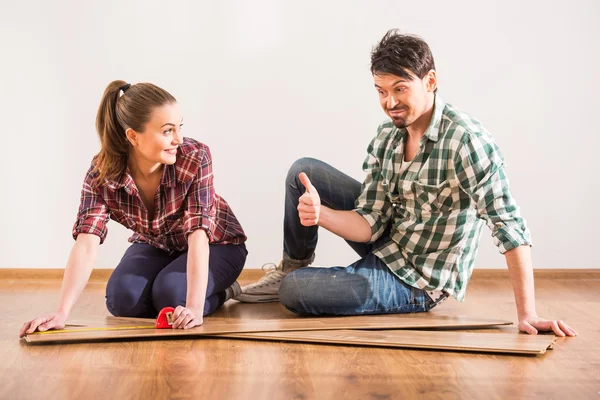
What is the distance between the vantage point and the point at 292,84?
3.53 metres

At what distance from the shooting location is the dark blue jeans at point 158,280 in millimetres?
2727

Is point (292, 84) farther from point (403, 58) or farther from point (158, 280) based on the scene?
point (158, 280)

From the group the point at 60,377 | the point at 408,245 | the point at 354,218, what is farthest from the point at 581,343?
the point at 60,377

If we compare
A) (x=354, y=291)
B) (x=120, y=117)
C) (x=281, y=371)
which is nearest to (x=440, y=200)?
(x=354, y=291)

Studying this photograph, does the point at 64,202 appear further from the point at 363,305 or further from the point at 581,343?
the point at 581,343

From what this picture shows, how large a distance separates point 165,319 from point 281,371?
0.56 m

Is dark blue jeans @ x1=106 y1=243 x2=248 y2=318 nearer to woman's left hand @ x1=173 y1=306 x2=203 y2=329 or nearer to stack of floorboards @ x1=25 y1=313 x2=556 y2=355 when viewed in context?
stack of floorboards @ x1=25 y1=313 x2=556 y2=355

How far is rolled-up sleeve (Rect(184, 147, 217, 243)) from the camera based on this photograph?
103 inches

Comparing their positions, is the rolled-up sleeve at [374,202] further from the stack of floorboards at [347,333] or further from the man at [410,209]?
the stack of floorboards at [347,333]

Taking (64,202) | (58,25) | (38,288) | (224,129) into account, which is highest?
(58,25)

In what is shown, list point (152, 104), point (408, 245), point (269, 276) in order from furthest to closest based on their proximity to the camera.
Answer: point (269, 276) → point (408, 245) → point (152, 104)

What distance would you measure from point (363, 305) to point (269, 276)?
534mm

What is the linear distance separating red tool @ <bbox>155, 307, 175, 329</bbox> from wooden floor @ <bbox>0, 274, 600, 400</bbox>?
0.10 meters

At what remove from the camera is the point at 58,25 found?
11.6 feet
